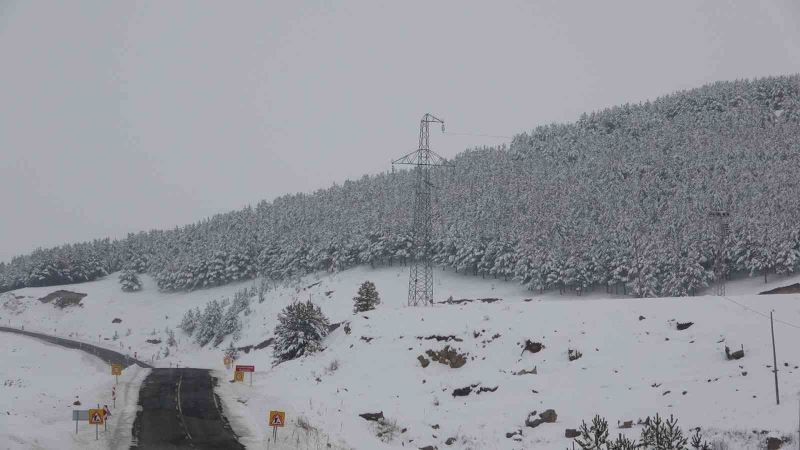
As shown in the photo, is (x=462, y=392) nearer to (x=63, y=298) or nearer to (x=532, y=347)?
(x=532, y=347)

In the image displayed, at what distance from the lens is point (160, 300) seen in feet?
397

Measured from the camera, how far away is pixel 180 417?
2595 centimetres

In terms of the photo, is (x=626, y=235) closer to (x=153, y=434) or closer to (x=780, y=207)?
(x=780, y=207)

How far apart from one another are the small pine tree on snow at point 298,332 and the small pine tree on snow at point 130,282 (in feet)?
333

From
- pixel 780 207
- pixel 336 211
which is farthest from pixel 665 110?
pixel 336 211

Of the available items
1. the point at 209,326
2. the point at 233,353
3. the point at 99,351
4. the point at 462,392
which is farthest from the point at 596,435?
the point at 209,326

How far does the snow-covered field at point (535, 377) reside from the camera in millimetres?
22062

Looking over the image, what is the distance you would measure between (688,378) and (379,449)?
42.2 feet

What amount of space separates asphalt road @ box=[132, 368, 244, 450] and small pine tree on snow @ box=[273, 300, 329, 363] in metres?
5.40

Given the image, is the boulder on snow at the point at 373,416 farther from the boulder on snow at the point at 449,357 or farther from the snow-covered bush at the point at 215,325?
the snow-covered bush at the point at 215,325

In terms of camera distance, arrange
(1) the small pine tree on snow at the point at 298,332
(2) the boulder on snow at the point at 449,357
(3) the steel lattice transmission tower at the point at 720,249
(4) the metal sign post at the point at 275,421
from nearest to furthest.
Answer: (4) the metal sign post at the point at 275,421 → (2) the boulder on snow at the point at 449,357 → (1) the small pine tree on snow at the point at 298,332 → (3) the steel lattice transmission tower at the point at 720,249

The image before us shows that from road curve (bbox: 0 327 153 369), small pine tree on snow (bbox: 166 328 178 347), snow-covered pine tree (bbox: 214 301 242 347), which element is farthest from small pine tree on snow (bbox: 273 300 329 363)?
small pine tree on snow (bbox: 166 328 178 347)

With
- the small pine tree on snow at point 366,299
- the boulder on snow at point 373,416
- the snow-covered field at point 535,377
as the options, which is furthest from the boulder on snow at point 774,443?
the small pine tree on snow at point 366,299

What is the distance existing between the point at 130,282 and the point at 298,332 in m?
103
